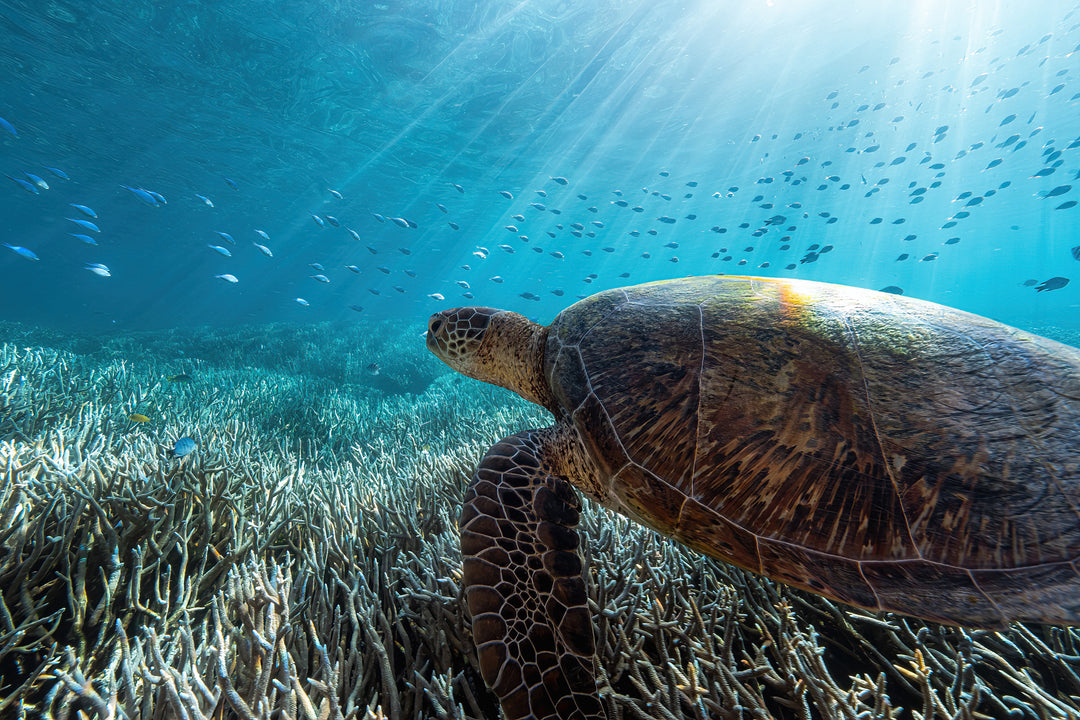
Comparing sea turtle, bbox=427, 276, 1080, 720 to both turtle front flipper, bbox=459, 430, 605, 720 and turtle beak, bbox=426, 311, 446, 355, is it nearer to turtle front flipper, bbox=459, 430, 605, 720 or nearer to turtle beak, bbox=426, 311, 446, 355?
turtle front flipper, bbox=459, 430, 605, 720

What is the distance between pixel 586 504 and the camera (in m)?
2.83

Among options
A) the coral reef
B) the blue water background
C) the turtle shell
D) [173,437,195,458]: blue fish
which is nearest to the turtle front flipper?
the coral reef

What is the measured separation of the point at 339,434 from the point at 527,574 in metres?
5.43

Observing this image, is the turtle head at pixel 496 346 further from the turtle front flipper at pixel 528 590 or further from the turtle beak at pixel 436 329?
the turtle front flipper at pixel 528 590

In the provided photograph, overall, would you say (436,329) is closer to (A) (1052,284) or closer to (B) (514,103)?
(A) (1052,284)

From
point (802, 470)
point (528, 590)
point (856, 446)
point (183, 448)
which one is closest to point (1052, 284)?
point (856, 446)

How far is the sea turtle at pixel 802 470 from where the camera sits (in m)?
1.15

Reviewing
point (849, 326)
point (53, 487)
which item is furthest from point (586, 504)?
point (53, 487)

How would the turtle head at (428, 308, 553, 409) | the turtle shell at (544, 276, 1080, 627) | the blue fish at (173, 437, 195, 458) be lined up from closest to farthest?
the turtle shell at (544, 276, 1080, 627) < the turtle head at (428, 308, 553, 409) < the blue fish at (173, 437, 195, 458)

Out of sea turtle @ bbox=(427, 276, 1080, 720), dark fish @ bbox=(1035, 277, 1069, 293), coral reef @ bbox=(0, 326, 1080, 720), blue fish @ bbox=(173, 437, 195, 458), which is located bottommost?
blue fish @ bbox=(173, 437, 195, 458)

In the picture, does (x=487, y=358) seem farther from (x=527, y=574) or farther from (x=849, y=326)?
(x=849, y=326)

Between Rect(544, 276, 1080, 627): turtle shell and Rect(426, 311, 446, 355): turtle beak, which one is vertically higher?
Rect(544, 276, 1080, 627): turtle shell

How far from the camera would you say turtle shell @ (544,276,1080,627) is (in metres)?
1.14

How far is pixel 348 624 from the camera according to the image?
1.73 metres
